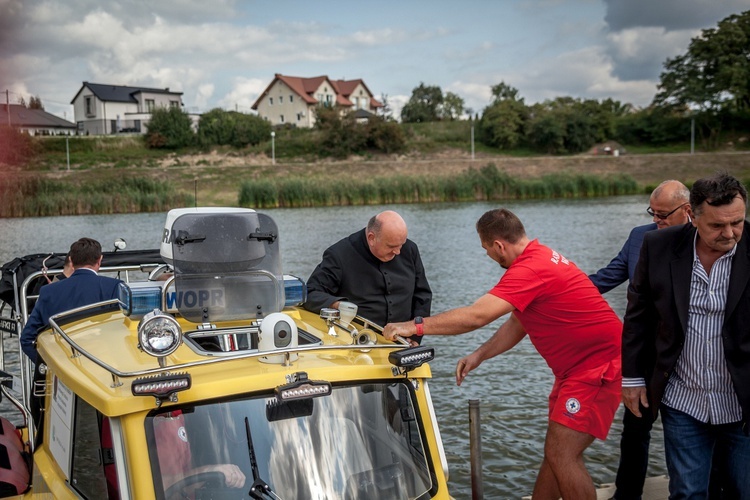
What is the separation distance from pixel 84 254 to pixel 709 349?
498cm

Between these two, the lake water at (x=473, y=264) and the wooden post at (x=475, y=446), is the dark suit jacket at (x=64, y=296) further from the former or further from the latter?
the lake water at (x=473, y=264)

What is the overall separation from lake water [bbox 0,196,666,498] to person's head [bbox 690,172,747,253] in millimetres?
4986

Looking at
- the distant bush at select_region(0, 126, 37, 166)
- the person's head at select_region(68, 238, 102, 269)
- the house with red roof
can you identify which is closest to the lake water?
the person's head at select_region(68, 238, 102, 269)

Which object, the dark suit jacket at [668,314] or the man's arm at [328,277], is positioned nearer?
the dark suit jacket at [668,314]

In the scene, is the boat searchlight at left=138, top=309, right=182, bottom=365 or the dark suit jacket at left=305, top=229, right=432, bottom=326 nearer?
the boat searchlight at left=138, top=309, right=182, bottom=365

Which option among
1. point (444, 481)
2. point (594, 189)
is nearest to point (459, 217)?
point (594, 189)

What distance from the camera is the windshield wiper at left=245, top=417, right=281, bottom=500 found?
343 centimetres

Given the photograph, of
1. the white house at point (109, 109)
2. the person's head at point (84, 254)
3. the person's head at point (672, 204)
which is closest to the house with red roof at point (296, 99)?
the white house at point (109, 109)

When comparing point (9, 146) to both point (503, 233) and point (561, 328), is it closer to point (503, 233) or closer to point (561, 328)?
point (503, 233)

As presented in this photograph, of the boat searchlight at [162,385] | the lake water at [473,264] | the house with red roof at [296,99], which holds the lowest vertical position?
the lake water at [473,264]

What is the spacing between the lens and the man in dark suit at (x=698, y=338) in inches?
156

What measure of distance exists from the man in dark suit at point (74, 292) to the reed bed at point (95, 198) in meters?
37.0

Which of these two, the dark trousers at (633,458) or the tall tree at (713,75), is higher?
the tall tree at (713,75)

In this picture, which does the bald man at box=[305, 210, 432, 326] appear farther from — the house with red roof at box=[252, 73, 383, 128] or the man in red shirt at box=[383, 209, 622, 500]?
the house with red roof at box=[252, 73, 383, 128]
